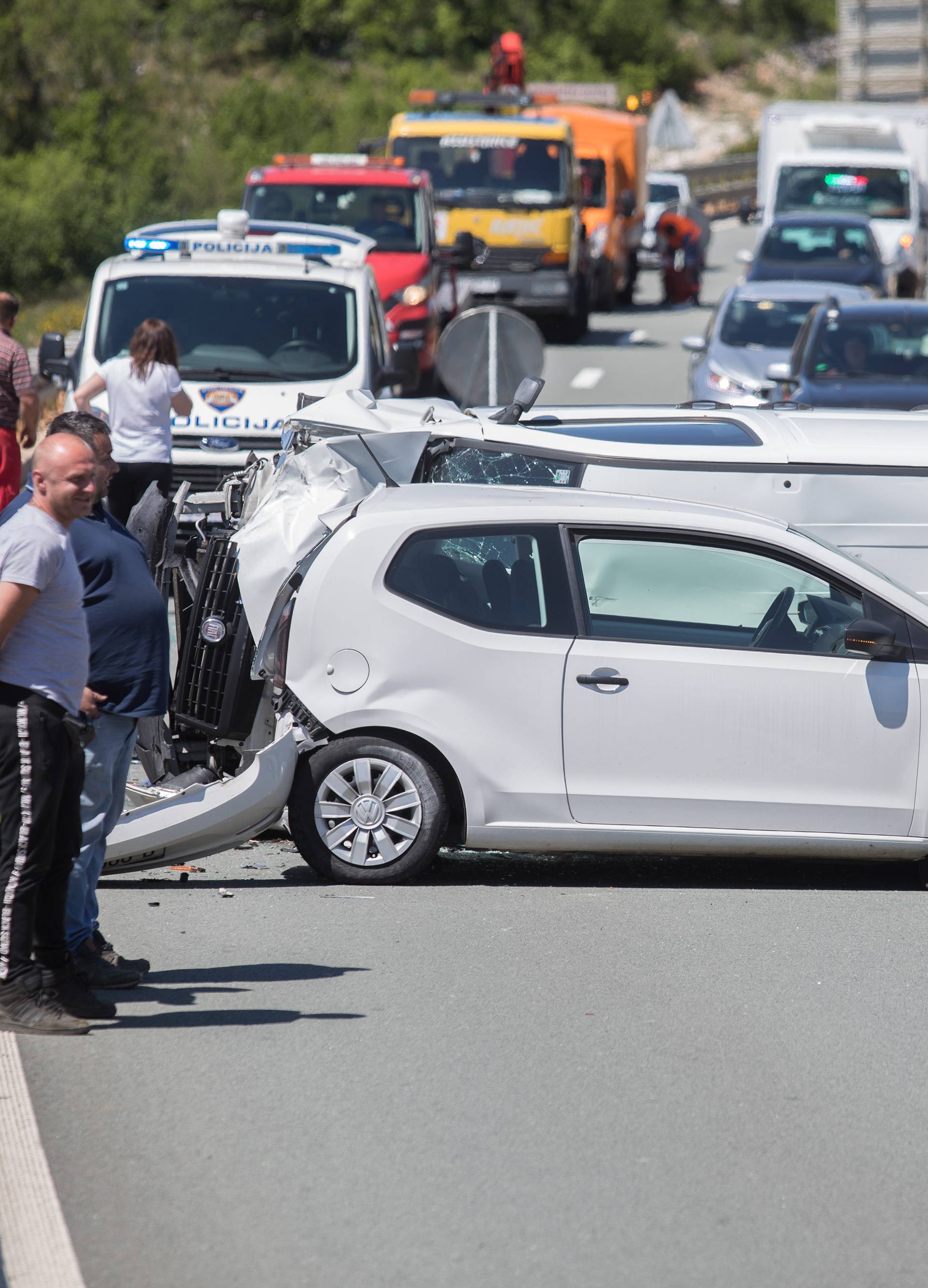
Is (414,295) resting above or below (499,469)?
below

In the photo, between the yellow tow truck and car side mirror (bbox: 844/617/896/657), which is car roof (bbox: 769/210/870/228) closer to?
the yellow tow truck

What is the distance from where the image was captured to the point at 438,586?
7277 millimetres

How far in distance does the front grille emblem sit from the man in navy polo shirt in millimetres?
1684

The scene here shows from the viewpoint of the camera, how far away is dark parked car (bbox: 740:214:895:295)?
952 inches

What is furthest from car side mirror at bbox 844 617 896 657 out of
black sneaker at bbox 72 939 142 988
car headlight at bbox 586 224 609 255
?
car headlight at bbox 586 224 609 255

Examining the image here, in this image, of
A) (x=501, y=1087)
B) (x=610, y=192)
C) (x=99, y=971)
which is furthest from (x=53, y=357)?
(x=610, y=192)

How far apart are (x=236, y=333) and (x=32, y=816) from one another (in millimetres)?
9112

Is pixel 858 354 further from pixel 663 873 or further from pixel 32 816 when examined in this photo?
pixel 32 816

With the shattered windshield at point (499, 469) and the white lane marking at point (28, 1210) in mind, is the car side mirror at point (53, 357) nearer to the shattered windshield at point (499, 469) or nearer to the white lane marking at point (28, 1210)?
the shattered windshield at point (499, 469)

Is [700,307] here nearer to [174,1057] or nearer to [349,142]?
[349,142]

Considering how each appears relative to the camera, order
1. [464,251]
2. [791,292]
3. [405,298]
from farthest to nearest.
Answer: [464,251] → [791,292] → [405,298]

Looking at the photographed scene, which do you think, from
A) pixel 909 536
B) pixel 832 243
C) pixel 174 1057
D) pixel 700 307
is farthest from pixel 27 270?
pixel 174 1057

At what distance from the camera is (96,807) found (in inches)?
230

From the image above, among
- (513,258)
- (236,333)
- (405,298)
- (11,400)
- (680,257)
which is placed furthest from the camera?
(680,257)
